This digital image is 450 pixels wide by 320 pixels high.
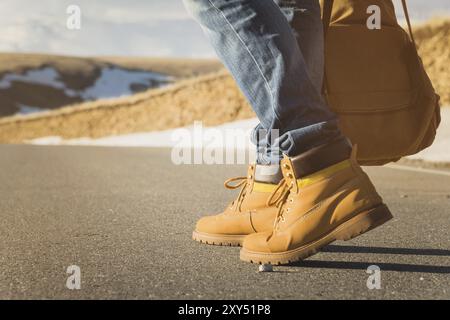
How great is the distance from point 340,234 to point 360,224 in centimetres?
8

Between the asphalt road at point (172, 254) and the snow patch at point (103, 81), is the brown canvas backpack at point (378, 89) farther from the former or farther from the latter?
the snow patch at point (103, 81)

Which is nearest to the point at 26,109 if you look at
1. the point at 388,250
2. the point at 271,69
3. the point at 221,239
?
the point at 221,239

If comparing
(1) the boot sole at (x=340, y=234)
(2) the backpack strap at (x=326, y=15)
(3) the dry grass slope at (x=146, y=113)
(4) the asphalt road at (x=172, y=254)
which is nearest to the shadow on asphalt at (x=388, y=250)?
(4) the asphalt road at (x=172, y=254)

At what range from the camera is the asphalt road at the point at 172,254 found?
2334mm

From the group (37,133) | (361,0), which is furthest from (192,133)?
(361,0)

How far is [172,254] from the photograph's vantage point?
300cm

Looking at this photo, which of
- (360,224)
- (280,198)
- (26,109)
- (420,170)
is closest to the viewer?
(360,224)

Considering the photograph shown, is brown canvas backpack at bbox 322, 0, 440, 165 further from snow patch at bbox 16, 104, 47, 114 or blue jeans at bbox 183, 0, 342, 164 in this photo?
snow patch at bbox 16, 104, 47, 114

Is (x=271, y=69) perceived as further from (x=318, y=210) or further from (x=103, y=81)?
(x=103, y=81)

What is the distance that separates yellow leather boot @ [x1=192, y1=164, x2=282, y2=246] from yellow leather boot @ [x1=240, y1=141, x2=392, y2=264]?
25cm

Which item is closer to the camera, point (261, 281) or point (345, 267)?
point (261, 281)
